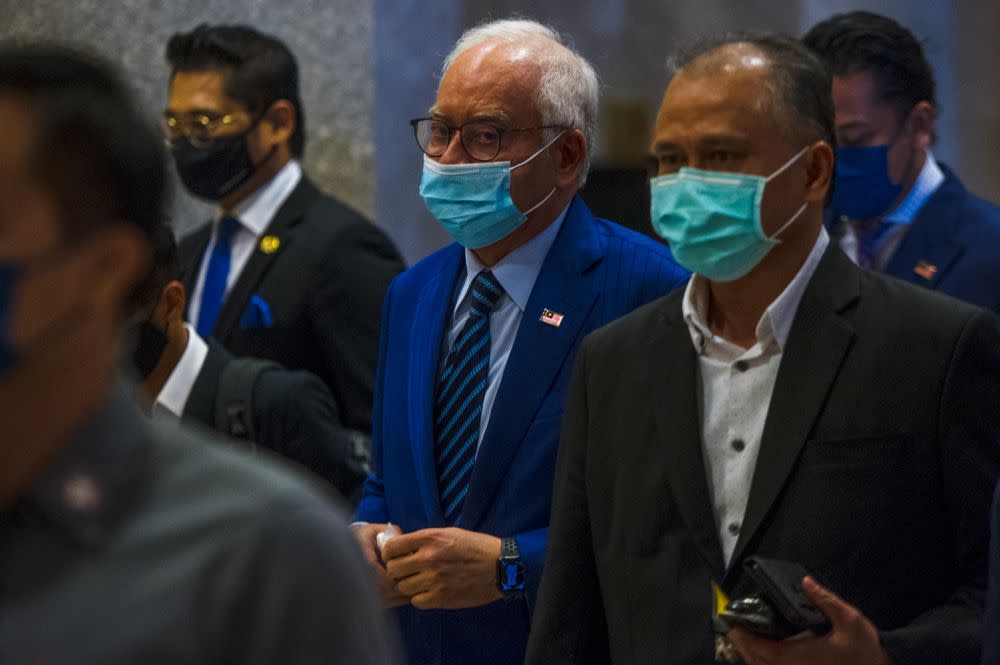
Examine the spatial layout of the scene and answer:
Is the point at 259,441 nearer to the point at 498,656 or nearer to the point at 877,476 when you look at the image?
the point at 498,656

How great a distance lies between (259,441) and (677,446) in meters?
1.09

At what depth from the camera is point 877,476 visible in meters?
2.36

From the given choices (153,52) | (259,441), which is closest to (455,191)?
(259,441)

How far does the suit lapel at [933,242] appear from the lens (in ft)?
12.4

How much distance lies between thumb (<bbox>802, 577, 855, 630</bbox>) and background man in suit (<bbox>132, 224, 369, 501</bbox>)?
4.50ft

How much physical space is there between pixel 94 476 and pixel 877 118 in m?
2.93

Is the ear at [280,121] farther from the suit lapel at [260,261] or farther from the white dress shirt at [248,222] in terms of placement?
the suit lapel at [260,261]

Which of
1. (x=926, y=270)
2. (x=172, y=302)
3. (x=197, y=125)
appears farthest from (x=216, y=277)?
(x=926, y=270)

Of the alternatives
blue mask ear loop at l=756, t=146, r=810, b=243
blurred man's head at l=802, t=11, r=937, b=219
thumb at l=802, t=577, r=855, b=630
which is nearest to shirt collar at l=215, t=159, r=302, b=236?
blurred man's head at l=802, t=11, r=937, b=219

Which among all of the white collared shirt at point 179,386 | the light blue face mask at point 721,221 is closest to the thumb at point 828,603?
the light blue face mask at point 721,221

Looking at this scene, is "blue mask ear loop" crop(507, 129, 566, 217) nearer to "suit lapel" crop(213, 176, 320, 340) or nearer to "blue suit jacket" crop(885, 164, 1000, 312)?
"blue suit jacket" crop(885, 164, 1000, 312)

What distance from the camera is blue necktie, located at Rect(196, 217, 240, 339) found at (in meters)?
4.40

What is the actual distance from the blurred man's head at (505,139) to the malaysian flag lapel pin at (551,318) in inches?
7.6

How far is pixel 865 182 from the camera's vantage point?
393 centimetres
